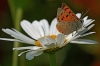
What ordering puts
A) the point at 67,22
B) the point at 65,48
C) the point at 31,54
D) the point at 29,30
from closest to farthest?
1. the point at 31,54
2. the point at 67,22
3. the point at 29,30
4. the point at 65,48

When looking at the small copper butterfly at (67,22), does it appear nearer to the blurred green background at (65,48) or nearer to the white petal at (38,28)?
the white petal at (38,28)

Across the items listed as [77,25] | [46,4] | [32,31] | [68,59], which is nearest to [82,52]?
[68,59]

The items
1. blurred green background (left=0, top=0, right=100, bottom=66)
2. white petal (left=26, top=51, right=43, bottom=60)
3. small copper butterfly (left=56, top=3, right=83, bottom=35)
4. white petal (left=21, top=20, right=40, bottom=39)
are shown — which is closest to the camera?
white petal (left=26, top=51, right=43, bottom=60)

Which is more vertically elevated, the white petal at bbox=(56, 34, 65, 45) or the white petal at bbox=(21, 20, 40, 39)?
the white petal at bbox=(21, 20, 40, 39)

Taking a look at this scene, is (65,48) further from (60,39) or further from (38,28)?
(60,39)

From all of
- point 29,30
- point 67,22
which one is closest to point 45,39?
point 67,22

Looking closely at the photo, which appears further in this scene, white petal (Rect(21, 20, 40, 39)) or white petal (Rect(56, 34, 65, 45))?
white petal (Rect(21, 20, 40, 39))

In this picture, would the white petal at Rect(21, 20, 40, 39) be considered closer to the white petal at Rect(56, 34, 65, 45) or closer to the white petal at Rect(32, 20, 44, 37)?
the white petal at Rect(32, 20, 44, 37)

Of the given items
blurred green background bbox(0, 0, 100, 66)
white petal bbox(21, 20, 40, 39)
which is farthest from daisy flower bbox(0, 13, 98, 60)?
blurred green background bbox(0, 0, 100, 66)

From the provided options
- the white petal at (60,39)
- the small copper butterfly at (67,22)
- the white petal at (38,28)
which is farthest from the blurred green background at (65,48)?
the white petal at (60,39)

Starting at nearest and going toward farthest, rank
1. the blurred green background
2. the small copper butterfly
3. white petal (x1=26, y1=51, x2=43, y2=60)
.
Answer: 1. white petal (x1=26, y1=51, x2=43, y2=60)
2. the small copper butterfly
3. the blurred green background

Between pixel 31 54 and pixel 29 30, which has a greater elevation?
pixel 29 30

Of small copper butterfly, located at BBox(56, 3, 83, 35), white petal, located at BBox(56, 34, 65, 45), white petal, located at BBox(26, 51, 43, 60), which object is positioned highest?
small copper butterfly, located at BBox(56, 3, 83, 35)
